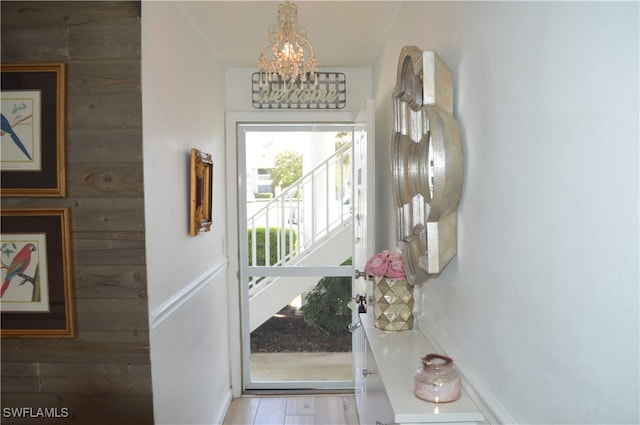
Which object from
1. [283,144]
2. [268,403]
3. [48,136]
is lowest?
[268,403]

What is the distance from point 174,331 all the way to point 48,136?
1001 millimetres

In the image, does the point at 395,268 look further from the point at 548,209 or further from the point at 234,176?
the point at 234,176

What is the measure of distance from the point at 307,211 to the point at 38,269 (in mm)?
3374

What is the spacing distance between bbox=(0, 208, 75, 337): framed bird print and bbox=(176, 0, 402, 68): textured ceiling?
1.19m

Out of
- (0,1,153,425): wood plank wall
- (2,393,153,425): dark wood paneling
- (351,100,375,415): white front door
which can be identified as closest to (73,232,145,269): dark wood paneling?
(0,1,153,425): wood plank wall

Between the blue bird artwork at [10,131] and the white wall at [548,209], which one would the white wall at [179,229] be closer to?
the blue bird artwork at [10,131]

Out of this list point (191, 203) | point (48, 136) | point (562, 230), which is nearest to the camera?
point (562, 230)

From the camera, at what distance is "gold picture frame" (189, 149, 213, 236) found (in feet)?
7.98

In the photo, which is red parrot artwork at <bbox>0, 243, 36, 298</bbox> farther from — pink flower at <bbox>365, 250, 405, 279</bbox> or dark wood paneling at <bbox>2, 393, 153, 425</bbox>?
pink flower at <bbox>365, 250, 405, 279</bbox>

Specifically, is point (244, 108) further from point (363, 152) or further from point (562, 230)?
point (562, 230)

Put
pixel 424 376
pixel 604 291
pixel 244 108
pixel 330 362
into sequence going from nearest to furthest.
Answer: pixel 604 291 → pixel 424 376 → pixel 244 108 → pixel 330 362

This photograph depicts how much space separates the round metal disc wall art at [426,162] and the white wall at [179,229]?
0.99 metres

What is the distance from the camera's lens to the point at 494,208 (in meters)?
1.12

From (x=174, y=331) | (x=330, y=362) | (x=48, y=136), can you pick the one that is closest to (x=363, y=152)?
(x=174, y=331)
